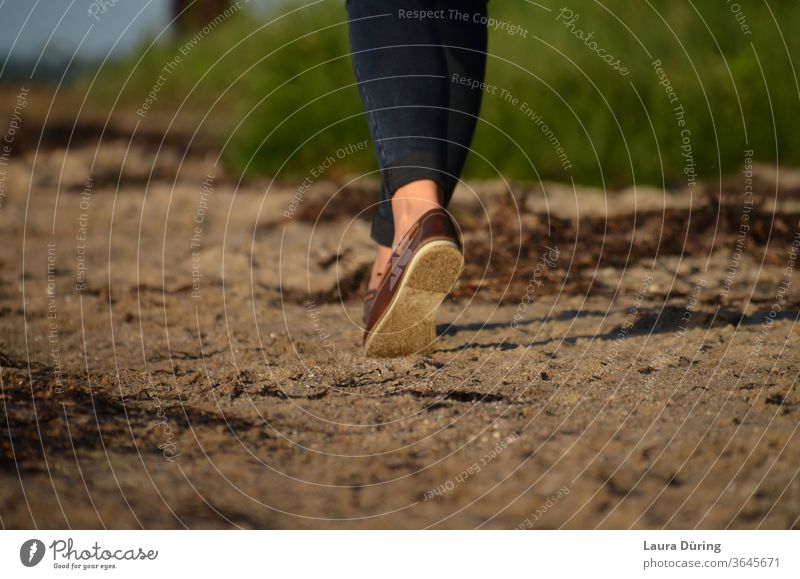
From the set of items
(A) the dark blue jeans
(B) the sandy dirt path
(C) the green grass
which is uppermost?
(C) the green grass

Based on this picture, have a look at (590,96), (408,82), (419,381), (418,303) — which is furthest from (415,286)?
(590,96)

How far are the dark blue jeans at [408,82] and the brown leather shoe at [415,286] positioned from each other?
144 mm

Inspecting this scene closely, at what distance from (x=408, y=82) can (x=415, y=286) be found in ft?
1.47

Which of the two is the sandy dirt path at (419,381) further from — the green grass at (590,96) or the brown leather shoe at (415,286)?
the green grass at (590,96)

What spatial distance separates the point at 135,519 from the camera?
1.25 m

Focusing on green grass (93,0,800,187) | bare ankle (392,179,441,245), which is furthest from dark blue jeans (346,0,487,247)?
green grass (93,0,800,187)

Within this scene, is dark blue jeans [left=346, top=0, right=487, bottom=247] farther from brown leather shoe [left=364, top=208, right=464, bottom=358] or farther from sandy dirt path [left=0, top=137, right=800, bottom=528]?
sandy dirt path [left=0, top=137, right=800, bottom=528]

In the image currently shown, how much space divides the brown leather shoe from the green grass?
2069 millimetres

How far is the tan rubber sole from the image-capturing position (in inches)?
69.4

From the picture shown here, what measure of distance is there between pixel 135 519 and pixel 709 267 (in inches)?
79.0

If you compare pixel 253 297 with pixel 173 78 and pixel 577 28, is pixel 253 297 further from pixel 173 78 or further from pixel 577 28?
pixel 173 78

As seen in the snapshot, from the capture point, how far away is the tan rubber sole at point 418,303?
1.76 metres

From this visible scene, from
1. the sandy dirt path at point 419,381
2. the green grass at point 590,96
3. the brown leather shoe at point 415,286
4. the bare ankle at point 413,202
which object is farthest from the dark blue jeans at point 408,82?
the green grass at point 590,96

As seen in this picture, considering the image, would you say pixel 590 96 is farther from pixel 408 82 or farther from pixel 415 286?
pixel 415 286
